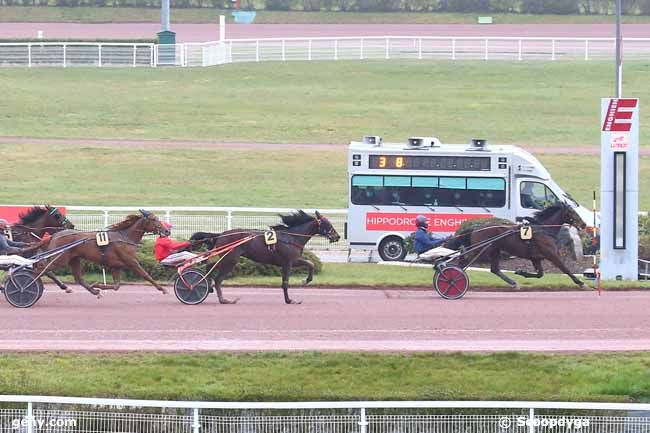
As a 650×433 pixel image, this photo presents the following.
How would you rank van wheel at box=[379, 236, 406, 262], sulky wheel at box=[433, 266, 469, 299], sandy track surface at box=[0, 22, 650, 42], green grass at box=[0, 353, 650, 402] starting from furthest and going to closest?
sandy track surface at box=[0, 22, 650, 42]
van wheel at box=[379, 236, 406, 262]
sulky wheel at box=[433, 266, 469, 299]
green grass at box=[0, 353, 650, 402]

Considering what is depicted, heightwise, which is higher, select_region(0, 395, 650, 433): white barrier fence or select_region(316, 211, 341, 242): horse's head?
select_region(316, 211, 341, 242): horse's head

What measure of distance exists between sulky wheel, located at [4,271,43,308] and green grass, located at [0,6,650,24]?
40.3 m

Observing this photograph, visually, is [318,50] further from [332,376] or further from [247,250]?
[332,376]

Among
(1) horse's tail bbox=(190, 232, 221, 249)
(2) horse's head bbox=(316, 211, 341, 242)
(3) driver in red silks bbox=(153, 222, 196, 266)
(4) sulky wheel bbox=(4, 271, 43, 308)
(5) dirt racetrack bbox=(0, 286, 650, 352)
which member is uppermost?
(2) horse's head bbox=(316, 211, 341, 242)

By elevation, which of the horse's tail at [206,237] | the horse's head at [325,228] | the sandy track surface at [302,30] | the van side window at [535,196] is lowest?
the horse's tail at [206,237]

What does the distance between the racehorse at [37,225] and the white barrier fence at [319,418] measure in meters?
8.15

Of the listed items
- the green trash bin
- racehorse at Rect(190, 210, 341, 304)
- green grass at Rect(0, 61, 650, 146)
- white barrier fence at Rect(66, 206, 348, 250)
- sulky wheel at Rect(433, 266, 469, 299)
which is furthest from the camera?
the green trash bin

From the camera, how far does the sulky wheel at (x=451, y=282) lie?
19062mm

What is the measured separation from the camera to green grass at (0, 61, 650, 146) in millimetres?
38312

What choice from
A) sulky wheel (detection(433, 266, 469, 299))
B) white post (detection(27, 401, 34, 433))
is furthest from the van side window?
white post (detection(27, 401, 34, 433))


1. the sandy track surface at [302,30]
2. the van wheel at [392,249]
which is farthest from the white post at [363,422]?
the sandy track surface at [302,30]

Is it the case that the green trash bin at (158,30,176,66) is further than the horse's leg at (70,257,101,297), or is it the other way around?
the green trash bin at (158,30,176,66)

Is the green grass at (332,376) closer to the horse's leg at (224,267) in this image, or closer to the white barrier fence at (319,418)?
the white barrier fence at (319,418)

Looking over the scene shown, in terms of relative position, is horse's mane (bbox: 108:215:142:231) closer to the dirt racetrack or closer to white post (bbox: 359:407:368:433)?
the dirt racetrack
